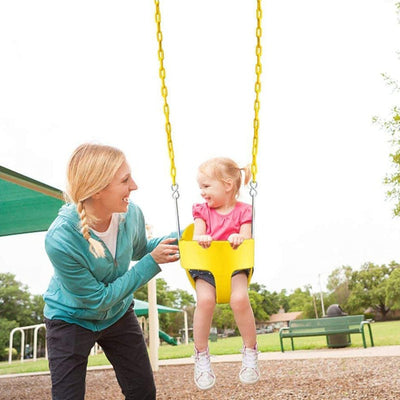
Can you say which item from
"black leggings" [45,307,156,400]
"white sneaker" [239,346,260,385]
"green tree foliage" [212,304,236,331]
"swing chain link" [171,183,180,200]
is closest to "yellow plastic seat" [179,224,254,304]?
"swing chain link" [171,183,180,200]

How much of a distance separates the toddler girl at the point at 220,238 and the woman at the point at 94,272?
8.4 inches

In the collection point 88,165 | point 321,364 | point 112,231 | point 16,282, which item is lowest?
point 321,364

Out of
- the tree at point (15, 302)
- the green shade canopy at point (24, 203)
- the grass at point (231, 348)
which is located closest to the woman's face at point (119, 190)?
the green shade canopy at point (24, 203)

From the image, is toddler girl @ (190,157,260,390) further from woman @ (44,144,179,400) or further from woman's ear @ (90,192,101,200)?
woman's ear @ (90,192,101,200)

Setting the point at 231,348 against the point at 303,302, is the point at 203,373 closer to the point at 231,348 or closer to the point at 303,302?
the point at 231,348

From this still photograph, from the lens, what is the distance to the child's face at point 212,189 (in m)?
2.49

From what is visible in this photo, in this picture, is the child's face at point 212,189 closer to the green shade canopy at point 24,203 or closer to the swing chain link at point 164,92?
the swing chain link at point 164,92

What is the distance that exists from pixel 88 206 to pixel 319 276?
39373mm

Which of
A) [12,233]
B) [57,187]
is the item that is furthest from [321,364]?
[12,233]

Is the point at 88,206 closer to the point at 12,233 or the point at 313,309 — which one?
the point at 12,233

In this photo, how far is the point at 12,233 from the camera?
823 centimetres

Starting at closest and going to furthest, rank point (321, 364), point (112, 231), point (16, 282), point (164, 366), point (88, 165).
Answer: point (88, 165), point (112, 231), point (321, 364), point (164, 366), point (16, 282)

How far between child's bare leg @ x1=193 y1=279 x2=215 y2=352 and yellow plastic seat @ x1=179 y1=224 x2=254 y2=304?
0.08 m

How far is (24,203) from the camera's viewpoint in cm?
657
